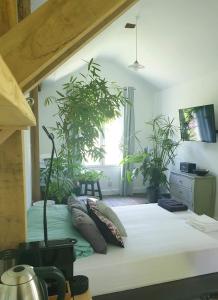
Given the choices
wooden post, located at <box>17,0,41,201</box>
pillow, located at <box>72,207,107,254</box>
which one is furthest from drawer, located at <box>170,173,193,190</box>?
pillow, located at <box>72,207,107,254</box>

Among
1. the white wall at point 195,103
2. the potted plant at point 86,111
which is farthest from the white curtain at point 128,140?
the potted plant at point 86,111

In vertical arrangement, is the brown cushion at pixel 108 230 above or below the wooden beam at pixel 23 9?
below

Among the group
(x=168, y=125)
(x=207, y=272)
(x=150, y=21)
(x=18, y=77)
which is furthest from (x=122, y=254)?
(x=168, y=125)

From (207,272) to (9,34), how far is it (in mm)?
1969

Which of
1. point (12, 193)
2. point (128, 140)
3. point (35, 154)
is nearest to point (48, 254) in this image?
point (12, 193)

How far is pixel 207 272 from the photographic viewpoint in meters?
1.87

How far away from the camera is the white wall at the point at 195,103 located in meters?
4.04

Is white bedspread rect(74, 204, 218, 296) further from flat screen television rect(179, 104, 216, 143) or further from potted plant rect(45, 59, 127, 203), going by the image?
flat screen television rect(179, 104, 216, 143)

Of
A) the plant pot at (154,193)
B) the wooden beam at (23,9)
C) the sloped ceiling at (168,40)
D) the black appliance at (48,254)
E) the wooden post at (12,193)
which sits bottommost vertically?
the plant pot at (154,193)

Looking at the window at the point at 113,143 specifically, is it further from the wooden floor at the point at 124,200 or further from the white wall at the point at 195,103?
the white wall at the point at 195,103

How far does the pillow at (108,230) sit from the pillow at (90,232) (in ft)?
0.19

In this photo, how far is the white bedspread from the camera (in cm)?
167

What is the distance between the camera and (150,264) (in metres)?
1.77

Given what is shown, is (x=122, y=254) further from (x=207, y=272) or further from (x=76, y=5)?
(x=76, y=5)
